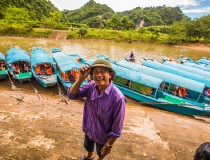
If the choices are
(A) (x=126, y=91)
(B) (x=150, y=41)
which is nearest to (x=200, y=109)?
(A) (x=126, y=91)

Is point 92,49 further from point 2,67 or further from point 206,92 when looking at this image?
point 206,92

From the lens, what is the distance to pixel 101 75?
8.00 ft

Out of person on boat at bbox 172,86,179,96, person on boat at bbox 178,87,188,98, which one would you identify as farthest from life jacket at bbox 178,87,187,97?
person on boat at bbox 172,86,179,96

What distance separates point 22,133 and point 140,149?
9.69 ft

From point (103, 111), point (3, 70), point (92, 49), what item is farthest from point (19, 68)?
point (92, 49)

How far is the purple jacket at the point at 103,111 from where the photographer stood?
2.47 m

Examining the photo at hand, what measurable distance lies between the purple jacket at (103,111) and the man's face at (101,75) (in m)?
0.10

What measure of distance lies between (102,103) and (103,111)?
13 centimetres

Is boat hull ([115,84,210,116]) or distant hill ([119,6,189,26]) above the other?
distant hill ([119,6,189,26])

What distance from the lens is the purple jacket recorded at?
8.12 feet

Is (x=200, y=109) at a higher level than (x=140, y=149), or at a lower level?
lower

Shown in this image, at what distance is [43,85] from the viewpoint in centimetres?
1268

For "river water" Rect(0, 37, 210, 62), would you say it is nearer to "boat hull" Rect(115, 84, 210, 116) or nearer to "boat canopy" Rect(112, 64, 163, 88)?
"boat canopy" Rect(112, 64, 163, 88)

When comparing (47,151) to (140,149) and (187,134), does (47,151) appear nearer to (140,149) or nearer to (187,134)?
(140,149)
